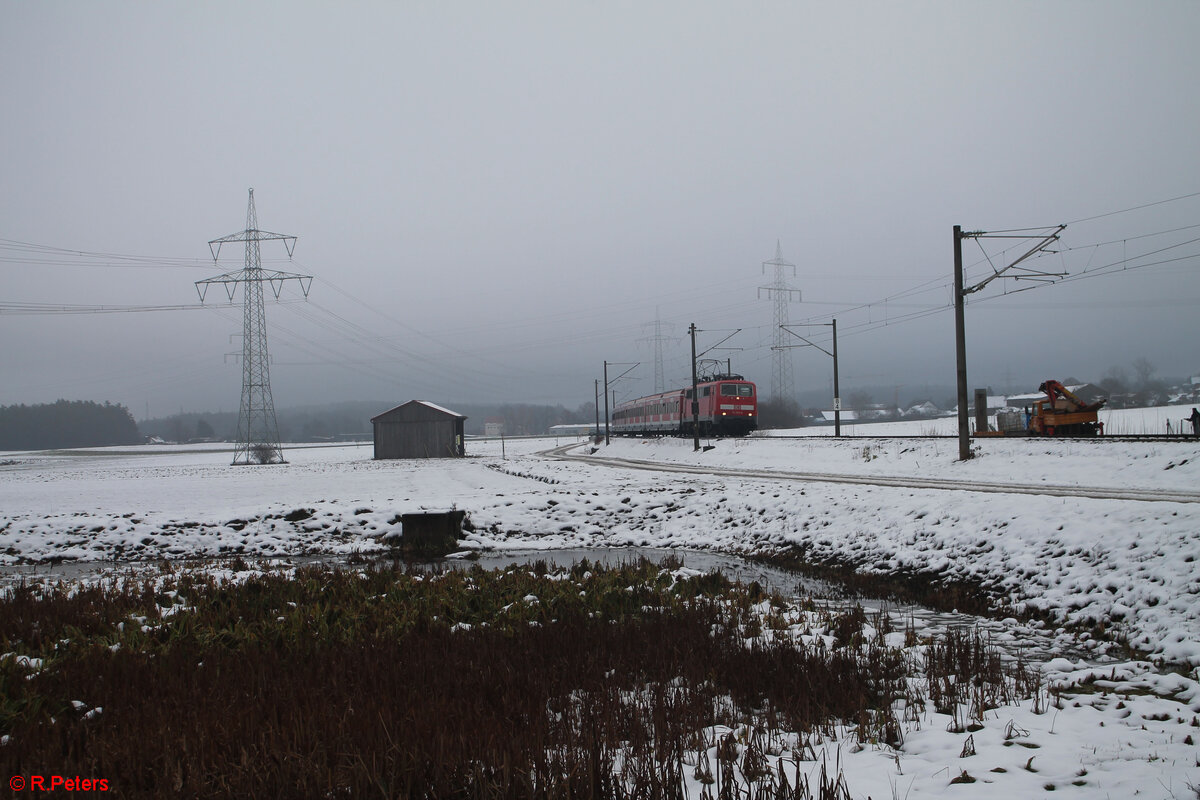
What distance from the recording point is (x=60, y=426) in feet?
499

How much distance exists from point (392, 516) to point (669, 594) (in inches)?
502

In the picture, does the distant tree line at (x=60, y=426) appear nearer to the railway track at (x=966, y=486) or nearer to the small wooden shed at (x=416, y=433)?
the small wooden shed at (x=416, y=433)

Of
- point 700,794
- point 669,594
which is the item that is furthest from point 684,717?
point 669,594

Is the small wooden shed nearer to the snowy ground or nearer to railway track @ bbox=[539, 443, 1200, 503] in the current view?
the snowy ground

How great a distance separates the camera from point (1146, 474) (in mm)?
19938

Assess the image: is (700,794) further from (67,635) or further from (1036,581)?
(1036,581)

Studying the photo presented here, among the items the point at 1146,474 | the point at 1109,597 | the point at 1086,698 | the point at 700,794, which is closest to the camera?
the point at 700,794

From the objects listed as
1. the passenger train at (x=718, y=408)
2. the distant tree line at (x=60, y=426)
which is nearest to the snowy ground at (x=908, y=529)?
the passenger train at (x=718, y=408)

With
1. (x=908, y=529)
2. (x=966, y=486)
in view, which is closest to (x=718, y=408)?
(x=966, y=486)

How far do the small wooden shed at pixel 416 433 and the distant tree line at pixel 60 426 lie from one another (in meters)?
123

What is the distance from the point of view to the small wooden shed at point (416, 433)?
63188mm

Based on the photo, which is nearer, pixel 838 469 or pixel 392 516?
pixel 392 516

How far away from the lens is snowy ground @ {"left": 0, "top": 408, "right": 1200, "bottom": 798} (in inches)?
216

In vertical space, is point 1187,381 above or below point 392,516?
above
